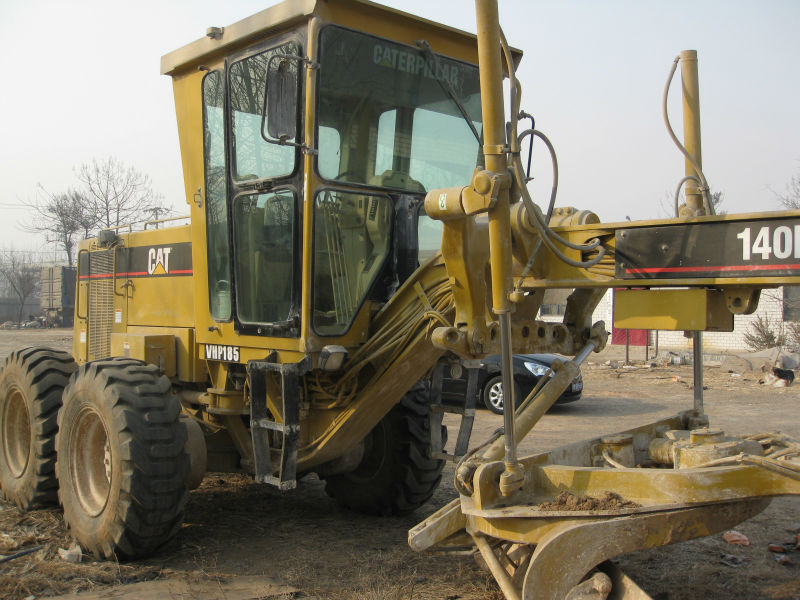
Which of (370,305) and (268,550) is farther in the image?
(268,550)

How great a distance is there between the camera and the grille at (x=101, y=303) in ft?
24.1

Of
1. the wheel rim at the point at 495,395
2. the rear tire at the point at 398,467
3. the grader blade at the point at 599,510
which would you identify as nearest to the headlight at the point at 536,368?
the wheel rim at the point at 495,395

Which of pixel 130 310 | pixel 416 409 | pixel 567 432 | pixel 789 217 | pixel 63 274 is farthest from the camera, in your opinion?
→ pixel 63 274

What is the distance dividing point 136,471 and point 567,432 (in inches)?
296

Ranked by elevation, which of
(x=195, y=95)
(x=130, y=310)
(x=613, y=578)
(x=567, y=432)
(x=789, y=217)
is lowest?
(x=567, y=432)

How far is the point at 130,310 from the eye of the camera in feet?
23.2

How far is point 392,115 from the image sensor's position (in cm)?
529

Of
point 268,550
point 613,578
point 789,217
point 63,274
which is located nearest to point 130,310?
point 268,550

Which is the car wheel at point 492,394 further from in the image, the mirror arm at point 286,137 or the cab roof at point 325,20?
the mirror arm at point 286,137

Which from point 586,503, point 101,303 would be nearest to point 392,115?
point 586,503

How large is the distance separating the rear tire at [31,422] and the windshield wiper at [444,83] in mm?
3724

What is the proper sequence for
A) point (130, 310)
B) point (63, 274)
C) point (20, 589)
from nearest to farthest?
point (20, 589) < point (130, 310) < point (63, 274)

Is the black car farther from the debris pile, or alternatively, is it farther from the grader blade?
the debris pile

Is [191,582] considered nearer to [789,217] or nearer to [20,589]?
[20,589]
